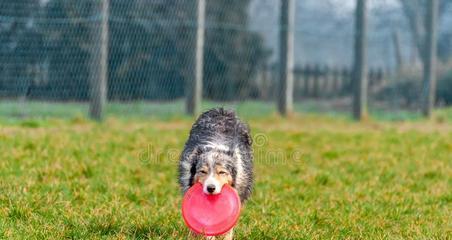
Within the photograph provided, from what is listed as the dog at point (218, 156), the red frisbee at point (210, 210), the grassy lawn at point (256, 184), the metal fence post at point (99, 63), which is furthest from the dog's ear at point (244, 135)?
the metal fence post at point (99, 63)

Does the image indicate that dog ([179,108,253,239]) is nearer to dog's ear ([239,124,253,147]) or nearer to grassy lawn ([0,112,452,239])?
dog's ear ([239,124,253,147])

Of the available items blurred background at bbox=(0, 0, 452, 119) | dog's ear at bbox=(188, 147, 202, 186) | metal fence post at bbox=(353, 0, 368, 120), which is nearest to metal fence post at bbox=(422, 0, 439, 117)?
blurred background at bbox=(0, 0, 452, 119)

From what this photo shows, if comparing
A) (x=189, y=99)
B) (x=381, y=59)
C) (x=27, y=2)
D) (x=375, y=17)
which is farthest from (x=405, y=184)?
(x=381, y=59)

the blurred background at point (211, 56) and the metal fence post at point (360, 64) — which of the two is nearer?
the blurred background at point (211, 56)

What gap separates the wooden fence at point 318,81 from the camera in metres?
15.2

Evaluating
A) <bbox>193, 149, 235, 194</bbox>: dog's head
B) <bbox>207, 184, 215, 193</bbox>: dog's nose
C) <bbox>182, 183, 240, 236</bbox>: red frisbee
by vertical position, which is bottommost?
<bbox>182, 183, 240, 236</bbox>: red frisbee

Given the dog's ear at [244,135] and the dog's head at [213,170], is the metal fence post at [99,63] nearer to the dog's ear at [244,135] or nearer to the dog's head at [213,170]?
the dog's ear at [244,135]

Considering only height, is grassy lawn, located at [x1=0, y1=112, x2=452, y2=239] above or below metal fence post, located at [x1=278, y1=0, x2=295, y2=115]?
below

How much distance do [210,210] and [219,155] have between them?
34cm

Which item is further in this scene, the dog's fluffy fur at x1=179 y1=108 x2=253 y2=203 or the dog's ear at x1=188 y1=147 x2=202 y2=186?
the dog's ear at x1=188 y1=147 x2=202 y2=186

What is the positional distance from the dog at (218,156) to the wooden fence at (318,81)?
901 cm

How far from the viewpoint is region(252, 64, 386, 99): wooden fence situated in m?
15.2

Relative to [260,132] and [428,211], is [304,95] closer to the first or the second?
[260,132]

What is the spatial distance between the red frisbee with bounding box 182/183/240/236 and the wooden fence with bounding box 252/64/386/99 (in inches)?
392
